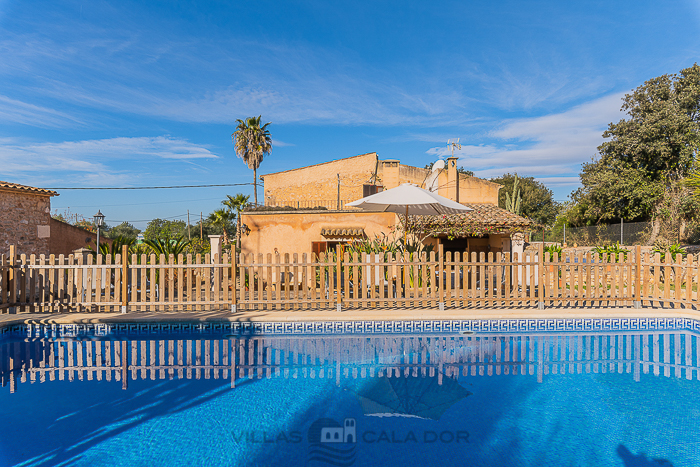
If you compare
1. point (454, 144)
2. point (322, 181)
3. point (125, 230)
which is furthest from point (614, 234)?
point (125, 230)

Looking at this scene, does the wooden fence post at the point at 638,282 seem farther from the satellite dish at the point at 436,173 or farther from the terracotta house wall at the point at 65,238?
the terracotta house wall at the point at 65,238

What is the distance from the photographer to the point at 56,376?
4.73 m

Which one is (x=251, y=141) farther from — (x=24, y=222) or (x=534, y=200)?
(x=534, y=200)

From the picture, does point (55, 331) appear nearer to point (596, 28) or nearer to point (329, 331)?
point (329, 331)

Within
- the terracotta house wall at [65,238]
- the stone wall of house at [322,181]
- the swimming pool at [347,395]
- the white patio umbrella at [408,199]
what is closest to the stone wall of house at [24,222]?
the terracotta house wall at [65,238]

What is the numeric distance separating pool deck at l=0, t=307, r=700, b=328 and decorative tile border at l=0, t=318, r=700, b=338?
8 centimetres

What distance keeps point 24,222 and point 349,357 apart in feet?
54.9

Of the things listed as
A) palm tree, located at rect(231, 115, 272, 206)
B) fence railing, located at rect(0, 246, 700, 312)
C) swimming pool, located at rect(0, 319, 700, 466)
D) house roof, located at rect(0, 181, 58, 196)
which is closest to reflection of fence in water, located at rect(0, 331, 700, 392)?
swimming pool, located at rect(0, 319, 700, 466)

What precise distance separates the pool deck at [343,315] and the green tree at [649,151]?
18.9 meters

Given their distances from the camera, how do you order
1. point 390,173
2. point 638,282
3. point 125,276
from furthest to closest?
Result: point 390,173, point 638,282, point 125,276

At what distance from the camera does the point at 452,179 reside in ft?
57.5

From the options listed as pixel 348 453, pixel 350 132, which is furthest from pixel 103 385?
pixel 350 132

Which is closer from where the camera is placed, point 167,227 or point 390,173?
point 390,173

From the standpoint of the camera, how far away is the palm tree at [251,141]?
1156 inches
